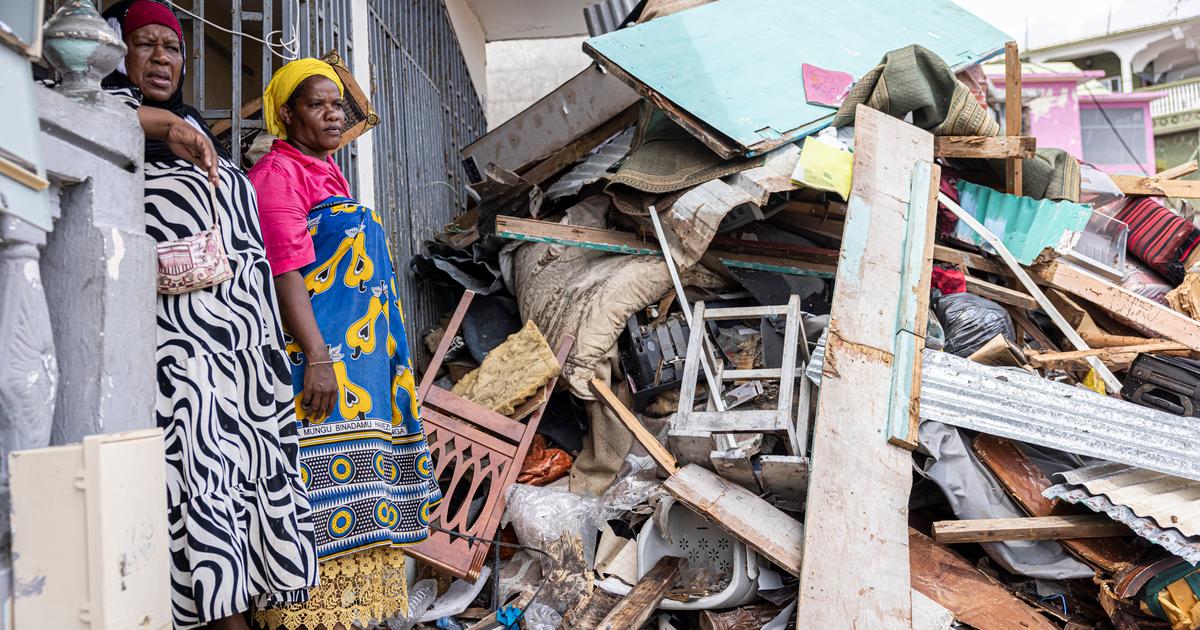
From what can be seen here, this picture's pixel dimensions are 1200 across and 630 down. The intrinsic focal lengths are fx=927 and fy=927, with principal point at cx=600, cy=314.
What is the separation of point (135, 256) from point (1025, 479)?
10.7 feet

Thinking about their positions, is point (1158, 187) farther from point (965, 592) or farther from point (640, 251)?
point (965, 592)

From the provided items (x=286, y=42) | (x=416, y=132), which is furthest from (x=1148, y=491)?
(x=416, y=132)

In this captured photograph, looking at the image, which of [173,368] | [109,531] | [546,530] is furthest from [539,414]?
[109,531]

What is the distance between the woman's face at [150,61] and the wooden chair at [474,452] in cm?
214

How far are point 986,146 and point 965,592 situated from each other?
2.30m

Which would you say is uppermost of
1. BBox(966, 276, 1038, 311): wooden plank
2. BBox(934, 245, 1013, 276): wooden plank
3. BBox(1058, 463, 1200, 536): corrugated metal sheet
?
BBox(934, 245, 1013, 276): wooden plank

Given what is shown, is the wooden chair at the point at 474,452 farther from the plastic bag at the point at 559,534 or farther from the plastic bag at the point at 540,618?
the plastic bag at the point at 540,618

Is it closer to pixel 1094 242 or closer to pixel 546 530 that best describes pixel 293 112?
pixel 546 530

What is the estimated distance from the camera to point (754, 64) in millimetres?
5754

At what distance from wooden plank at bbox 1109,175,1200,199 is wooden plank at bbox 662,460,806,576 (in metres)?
4.69

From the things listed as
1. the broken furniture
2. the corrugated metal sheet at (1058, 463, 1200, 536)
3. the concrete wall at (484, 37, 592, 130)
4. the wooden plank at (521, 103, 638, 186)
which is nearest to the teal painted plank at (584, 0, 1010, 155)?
the wooden plank at (521, 103, 638, 186)

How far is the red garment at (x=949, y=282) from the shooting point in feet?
16.6

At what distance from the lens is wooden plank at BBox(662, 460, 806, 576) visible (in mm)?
3207

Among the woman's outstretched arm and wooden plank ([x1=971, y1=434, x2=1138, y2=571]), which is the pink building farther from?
the woman's outstretched arm
